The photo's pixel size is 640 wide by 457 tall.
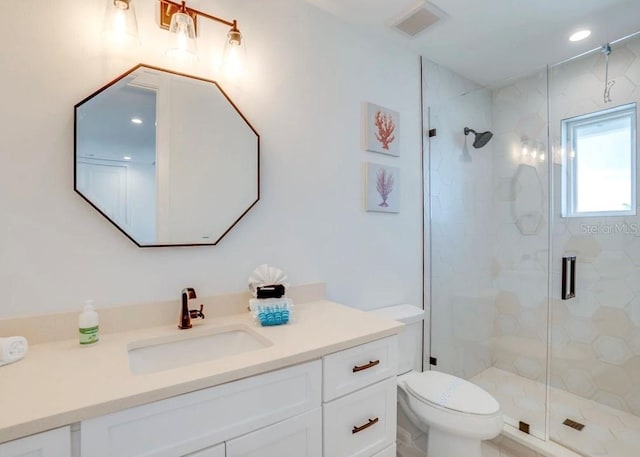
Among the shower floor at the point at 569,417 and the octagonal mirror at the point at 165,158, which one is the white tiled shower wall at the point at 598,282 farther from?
the octagonal mirror at the point at 165,158

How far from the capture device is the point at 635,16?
5.99 feet

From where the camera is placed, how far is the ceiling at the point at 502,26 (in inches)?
68.2

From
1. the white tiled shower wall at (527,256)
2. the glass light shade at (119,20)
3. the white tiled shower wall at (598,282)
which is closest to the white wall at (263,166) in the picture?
the glass light shade at (119,20)

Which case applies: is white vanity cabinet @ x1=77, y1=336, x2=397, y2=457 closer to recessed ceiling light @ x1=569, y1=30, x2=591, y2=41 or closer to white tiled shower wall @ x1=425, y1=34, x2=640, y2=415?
white tiled shower wall @ x1=425, y1=34, x2=640, y2=415

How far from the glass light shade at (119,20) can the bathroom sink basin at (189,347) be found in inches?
44.1

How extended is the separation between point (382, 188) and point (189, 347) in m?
1.39

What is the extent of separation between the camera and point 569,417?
204 cm

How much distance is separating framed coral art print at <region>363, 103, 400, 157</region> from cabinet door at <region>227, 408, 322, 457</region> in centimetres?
147

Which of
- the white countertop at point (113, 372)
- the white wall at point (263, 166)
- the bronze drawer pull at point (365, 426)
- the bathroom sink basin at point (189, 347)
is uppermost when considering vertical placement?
the white wall at point (263, 166)

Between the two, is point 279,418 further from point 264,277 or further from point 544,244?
point 544,244

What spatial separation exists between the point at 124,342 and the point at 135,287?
23 centimetres

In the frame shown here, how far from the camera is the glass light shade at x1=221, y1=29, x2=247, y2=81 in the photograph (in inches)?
55.3

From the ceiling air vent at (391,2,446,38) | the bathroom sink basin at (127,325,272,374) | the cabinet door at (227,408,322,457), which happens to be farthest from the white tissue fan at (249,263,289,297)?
the ceiling air vent at (391,2,446,38)

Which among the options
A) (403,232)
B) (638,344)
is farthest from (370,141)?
(638,344)
